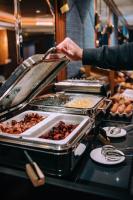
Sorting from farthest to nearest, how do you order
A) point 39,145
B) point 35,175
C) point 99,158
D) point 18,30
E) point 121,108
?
point 121,108
point 18,30
point 99,158
point 39,145
point 35,175

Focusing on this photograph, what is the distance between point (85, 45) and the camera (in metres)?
4.75

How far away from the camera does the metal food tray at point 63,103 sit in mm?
1910

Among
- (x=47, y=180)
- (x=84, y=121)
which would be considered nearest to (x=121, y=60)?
(x=84, y=121)

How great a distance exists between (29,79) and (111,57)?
25.5 inches

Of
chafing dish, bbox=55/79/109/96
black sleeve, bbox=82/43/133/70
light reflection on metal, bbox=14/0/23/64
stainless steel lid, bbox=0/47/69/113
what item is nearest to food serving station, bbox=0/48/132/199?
stainless steel lid, bbox=0/47/69/113

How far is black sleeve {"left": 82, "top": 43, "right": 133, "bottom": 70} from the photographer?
6.01 ft

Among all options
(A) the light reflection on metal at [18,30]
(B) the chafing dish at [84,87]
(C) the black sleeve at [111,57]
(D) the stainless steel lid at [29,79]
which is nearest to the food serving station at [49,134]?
(D) the stainless steel lid at [29,79]

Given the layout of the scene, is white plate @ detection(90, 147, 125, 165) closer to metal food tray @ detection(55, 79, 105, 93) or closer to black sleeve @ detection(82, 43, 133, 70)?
black sleeve @ detection(82, 43, 133, 70)

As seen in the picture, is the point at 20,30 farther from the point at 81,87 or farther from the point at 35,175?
the point at 35,175

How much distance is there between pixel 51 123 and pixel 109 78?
94.9 inches

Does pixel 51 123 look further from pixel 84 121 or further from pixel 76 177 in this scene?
pixel 76 177

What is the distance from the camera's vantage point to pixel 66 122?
181cm

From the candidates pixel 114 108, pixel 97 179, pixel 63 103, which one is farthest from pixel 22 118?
pixel 114 108

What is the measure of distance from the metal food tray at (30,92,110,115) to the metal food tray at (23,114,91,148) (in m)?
0.10
